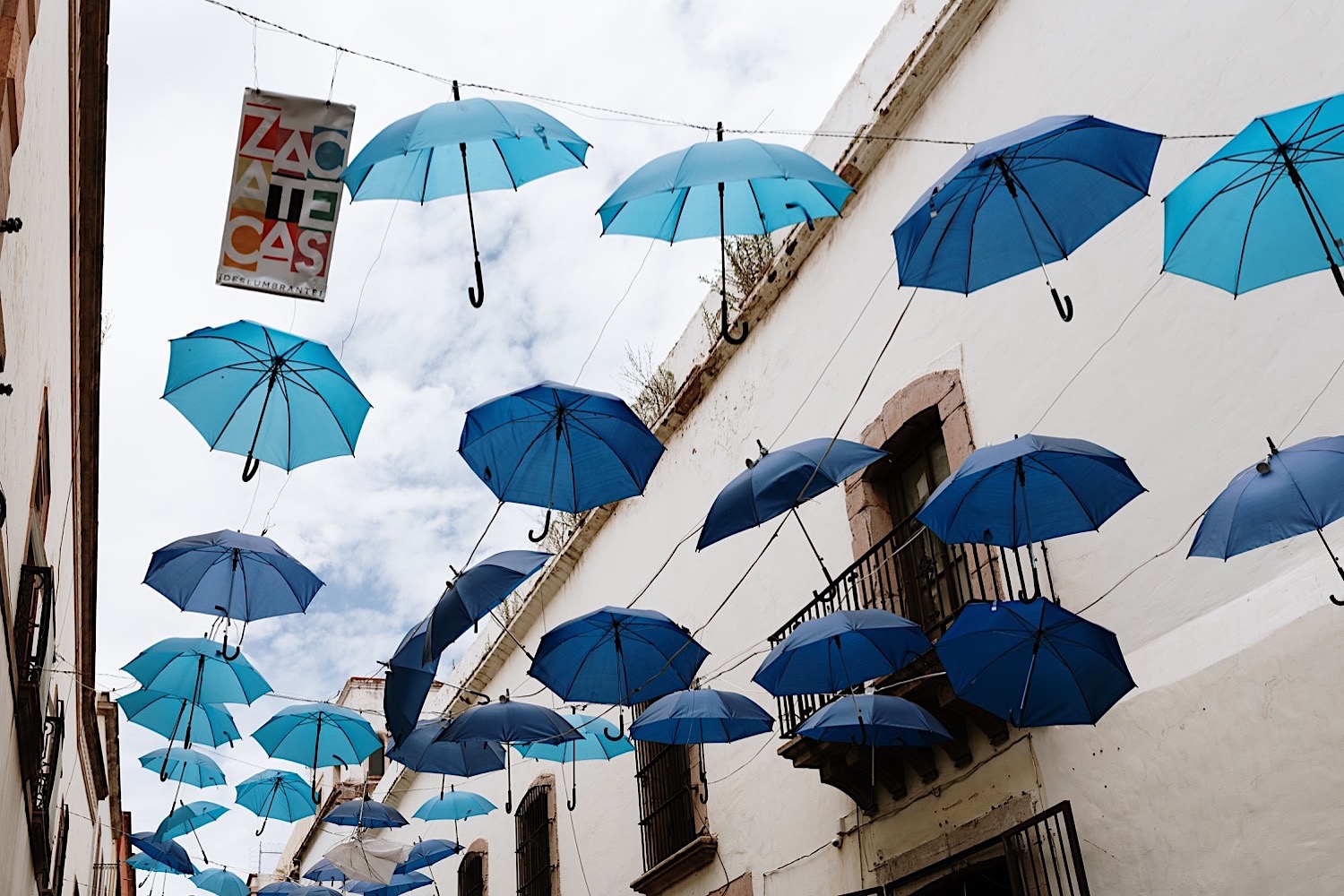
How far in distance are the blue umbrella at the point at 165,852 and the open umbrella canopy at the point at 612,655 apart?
8199 millimetres

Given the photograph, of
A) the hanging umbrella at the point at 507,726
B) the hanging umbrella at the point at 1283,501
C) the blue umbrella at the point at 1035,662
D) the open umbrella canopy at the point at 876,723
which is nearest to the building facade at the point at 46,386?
the hanging umbrella at the point at 507,726

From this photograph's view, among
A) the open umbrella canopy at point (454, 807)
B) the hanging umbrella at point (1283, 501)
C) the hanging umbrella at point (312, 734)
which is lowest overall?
the hanging umbrella at point (1283, 501)

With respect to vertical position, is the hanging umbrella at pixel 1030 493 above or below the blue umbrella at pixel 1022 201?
below

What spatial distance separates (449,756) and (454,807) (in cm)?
298

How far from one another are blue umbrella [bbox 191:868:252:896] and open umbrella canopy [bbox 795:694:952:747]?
46.5 feet

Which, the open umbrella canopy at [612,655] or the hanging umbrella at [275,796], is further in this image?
the hanging umbrella at [275,796]

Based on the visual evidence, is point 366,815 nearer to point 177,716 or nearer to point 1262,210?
point 177,716

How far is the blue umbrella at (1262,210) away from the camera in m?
5.11

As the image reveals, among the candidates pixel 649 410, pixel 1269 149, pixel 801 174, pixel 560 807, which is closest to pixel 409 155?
pixel 801 174

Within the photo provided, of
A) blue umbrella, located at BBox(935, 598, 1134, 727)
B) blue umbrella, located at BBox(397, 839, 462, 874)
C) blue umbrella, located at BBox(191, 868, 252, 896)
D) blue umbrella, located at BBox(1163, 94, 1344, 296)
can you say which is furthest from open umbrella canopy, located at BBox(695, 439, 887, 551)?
blue umbrella, located at BBox(191, 868, 252, 896)

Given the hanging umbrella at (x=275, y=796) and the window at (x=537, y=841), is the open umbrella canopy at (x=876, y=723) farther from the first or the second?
the hanging umbrella at (x=275, y=796)

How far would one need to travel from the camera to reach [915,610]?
29.6 ft

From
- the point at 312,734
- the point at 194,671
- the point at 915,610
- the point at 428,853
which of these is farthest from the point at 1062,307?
A: the point at 428,853

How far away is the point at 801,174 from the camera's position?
6.52 m
